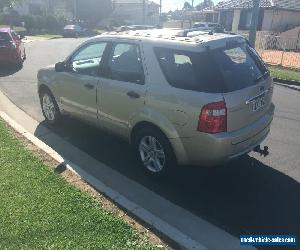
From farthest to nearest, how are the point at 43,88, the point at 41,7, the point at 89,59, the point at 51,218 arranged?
the point at 41,7 < the point at 43,88 < the point at 89,59 < the point at 51,218

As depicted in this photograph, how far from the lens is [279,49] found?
2048 cm

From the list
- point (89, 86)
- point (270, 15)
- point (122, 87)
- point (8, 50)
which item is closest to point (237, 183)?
point (122, 87)

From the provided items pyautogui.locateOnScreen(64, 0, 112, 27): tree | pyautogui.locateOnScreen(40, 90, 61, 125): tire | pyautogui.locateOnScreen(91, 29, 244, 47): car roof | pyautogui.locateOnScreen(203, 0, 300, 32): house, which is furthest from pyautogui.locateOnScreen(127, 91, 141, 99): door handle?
pyautogui.locateOnScreen(64, 0, 112, 27): tree

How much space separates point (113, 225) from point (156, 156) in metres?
1.45

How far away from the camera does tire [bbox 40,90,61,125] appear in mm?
7121

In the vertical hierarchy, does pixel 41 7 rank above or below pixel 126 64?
below

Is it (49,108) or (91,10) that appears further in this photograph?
(91,10)

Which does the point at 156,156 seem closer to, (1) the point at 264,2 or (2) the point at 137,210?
(2) the point at 137,210

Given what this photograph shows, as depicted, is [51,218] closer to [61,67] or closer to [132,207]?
[132,207]

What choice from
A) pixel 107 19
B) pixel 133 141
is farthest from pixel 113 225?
pixel 107 19

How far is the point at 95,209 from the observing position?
13.8ft

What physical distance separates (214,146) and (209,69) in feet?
3.04

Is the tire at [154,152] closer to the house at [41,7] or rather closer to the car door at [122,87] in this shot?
the car door at [122,87]

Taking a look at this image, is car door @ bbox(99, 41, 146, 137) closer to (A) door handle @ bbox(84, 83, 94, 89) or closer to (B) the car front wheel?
(A) door handle @ bbox(84, 83, 94, 89)
